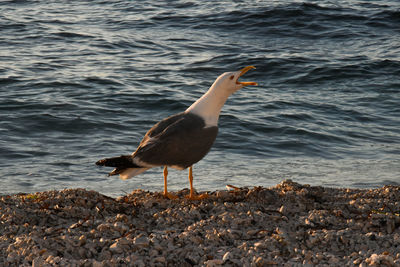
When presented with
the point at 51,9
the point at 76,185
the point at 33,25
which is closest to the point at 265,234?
the point at 76,185

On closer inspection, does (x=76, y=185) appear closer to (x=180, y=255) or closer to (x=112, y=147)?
(x=112, y=147)

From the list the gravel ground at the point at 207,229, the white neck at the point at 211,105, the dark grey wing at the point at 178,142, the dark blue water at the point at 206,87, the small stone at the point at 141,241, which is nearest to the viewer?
the gravel ground at the point at 207,229

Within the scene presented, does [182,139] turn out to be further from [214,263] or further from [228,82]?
[214,263]

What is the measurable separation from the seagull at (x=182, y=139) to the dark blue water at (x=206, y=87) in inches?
78.1

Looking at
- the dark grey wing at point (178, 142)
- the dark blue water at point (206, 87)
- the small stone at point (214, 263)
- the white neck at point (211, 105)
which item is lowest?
the dark blue water at point (206, 87)

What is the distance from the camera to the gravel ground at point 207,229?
15.3 feet

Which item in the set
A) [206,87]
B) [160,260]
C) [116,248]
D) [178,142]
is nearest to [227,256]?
[160,260]

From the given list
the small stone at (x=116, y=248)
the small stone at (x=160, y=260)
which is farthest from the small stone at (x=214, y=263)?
the small stone at (x=116, y=248)

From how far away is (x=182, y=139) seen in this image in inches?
252

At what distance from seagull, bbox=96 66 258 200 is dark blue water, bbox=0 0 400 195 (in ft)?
6.50

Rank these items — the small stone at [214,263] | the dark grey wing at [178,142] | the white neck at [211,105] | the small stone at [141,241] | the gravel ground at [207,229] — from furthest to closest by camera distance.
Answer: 1. the white neck at [211,105]
2. the dark grey wing at [178,142]
3. the small stone at [141,241]
4. the gravel ground at [207,229]
5. the small stone at [214,263]

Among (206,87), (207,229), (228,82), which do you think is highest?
(228,82)

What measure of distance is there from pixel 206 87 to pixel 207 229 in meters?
8.69

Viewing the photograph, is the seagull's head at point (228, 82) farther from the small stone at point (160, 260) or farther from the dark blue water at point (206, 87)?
the small stone at point (160, 260)
